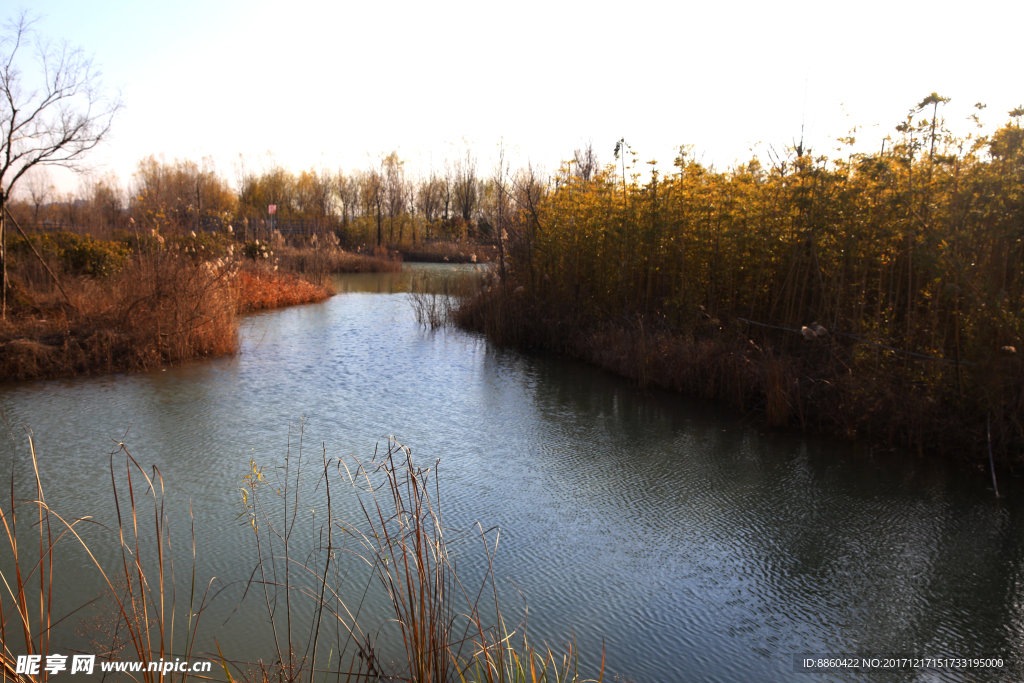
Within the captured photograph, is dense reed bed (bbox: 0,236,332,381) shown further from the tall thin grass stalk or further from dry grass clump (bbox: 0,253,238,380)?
the tall thin grass stalk

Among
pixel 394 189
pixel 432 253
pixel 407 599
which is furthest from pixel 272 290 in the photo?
pixel 394 189

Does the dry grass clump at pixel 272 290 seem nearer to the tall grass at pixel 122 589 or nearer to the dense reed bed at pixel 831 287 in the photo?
the dense reed bed at pixel 831 287

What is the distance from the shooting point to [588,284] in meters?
9.31

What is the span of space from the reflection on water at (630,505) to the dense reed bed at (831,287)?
43cm

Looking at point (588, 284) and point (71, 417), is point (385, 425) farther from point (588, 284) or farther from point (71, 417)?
point (588, 284)

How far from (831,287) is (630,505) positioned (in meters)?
3.13

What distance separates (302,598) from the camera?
2.98 metres

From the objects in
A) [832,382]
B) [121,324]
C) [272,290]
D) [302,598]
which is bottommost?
[302,598]

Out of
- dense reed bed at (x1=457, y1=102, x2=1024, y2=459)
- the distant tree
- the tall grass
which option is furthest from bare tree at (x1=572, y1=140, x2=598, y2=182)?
the distant tree

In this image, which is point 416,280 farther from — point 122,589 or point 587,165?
point 122,589

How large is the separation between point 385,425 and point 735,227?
4128 millimetres

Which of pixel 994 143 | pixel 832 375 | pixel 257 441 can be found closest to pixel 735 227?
pixel 832 375

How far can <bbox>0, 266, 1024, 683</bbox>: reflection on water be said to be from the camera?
9.29ft

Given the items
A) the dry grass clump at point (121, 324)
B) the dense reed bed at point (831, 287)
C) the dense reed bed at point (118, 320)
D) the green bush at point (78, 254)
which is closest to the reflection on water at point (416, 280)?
the dense reed bed at point (831, 287)
